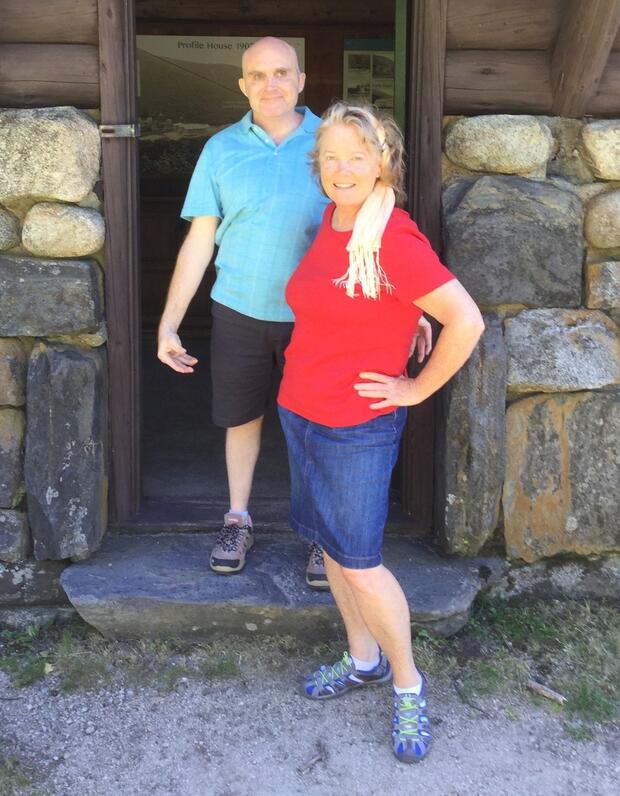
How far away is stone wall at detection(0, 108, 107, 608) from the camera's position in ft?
10.6

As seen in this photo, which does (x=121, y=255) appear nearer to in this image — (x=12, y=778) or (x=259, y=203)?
(x=259, y=203)

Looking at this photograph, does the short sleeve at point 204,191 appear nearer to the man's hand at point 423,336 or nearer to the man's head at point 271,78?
→ the man's head at point 271,78

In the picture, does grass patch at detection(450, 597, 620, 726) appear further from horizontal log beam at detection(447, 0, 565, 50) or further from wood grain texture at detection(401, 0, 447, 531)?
horizontal log beam at detection(447, 0, 565, 50)

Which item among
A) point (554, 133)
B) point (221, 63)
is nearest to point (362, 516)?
point (554, 133)

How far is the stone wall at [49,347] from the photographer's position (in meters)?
3.25

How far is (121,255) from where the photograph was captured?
136 inches

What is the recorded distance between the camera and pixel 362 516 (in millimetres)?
2605

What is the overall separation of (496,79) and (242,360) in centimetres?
134

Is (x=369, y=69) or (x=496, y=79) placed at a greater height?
(x=369, y=69)

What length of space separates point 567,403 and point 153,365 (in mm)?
3609

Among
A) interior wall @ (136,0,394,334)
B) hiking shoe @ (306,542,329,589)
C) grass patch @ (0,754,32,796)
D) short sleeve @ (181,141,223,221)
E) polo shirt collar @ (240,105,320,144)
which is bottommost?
grass patch @ (0,754,32,796)

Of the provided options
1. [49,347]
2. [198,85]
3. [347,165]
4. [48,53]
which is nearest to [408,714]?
[347,165]

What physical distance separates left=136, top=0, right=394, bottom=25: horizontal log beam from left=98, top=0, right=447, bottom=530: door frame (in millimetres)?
3270

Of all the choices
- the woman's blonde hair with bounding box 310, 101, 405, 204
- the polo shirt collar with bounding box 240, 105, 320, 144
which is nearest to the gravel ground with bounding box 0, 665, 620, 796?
the woman's blonde hair with bounding box 310, 101, 405, 204
